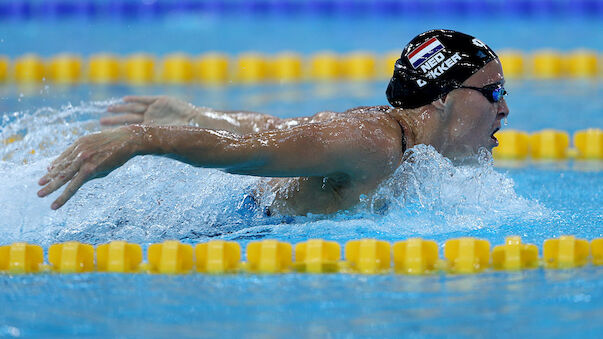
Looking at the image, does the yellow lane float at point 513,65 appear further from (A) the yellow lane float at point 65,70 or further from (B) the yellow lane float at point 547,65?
(A) the yellow lane float at point 65,70

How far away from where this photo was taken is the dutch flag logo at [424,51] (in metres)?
3.04

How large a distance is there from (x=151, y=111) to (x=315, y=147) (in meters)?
1.25

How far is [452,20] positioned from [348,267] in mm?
6450

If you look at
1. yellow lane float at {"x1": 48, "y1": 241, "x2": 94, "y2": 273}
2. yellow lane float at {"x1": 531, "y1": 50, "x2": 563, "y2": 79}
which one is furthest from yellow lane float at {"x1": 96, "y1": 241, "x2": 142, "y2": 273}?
yellow lane float at {"x1": 531, "y1": 50, "x2": 563, "y2": 79}

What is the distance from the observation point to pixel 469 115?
9.69ft

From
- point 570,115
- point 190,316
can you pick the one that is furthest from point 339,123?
point 570,115

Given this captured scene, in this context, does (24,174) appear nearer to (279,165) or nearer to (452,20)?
(279,165)

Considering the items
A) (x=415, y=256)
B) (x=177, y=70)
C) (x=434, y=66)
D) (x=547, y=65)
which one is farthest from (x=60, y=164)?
(x=547, y=65)

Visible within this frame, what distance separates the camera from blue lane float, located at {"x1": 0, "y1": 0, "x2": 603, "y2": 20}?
8.91 metres

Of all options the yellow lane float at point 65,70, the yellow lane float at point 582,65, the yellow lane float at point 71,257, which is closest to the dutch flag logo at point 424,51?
the yellow lane float at point 71,257

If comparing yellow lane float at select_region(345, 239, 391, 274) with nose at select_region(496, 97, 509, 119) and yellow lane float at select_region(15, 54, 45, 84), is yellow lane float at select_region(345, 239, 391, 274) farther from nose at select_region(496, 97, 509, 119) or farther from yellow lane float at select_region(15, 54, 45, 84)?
yellow lane float at select_region(15, 54, 45, 84)

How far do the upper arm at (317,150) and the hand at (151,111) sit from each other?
1.05 m

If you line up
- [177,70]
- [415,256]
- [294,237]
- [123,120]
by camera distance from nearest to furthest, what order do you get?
1. [415,256]
2. [294,237]
3. [123,120]
4. [177,70]

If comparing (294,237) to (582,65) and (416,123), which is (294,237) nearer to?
(416,123)
